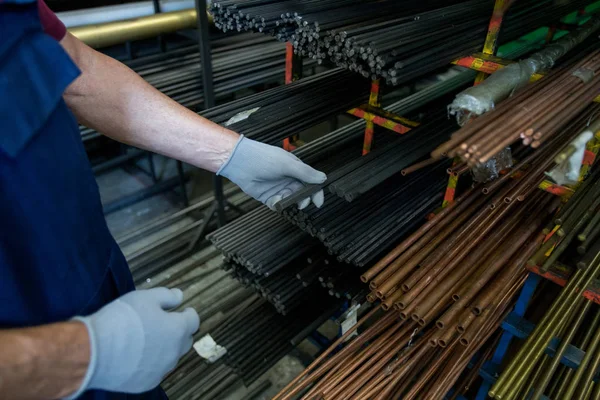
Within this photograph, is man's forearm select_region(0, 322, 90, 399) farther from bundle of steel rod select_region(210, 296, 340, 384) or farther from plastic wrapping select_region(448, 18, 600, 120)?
bundle of steel rod select_region(210, 296, 340, 384)

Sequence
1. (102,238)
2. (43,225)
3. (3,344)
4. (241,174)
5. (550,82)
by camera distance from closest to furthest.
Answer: (3,344)
(43,225)
(102,238)
(550,82)
(241,174)

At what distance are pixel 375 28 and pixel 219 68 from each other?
1.60 meters

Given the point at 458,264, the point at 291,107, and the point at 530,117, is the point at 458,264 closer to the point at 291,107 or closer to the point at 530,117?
the point at 530,117

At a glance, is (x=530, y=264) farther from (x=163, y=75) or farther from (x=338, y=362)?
(x=163, y=75)

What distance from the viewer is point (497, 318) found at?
1.44 meters

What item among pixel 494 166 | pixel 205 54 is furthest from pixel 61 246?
pixel 205 54

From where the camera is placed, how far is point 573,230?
1264 mm

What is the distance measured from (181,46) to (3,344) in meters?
2.74

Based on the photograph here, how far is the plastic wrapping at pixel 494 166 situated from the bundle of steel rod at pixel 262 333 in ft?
2.90

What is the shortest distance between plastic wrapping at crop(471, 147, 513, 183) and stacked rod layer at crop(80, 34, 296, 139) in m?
1.74

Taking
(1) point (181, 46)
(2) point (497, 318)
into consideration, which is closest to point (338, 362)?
(2) point (497, 318)

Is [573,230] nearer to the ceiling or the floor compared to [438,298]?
nearer to the ceiling

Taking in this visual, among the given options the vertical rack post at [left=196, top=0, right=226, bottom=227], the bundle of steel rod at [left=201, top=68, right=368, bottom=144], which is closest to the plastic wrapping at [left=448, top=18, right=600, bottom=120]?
the bundle of steel rod at [left=201, top=68, right=368, bottom=144]

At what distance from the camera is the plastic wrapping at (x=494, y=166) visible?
1324mm
